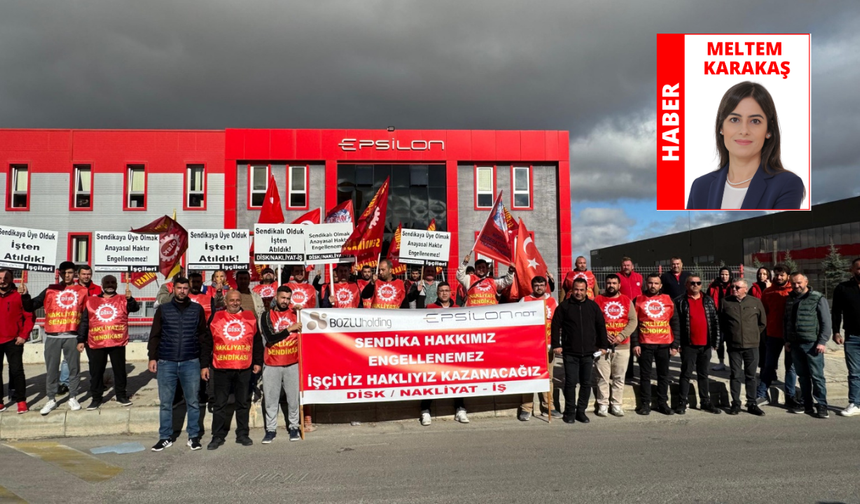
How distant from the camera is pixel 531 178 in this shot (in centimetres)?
2620

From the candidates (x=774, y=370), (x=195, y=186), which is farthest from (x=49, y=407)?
(x=195, y=186)

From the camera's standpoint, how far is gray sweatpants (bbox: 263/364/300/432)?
23.2ft

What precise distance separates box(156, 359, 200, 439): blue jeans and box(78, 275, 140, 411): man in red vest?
5.99 feet

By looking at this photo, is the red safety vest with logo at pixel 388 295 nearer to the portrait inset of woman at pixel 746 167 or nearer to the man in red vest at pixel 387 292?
the man in red vest at pixel 387 292

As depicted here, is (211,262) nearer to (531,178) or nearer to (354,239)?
(354,239)

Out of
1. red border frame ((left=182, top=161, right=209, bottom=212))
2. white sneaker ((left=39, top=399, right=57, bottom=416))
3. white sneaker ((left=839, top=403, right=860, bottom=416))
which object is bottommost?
white sneaker ((left=839, top=403, right=860, bottom=416))

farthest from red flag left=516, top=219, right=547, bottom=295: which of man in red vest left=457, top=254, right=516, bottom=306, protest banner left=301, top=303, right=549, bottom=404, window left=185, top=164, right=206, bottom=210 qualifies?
window left=185, top=164, right=206, bottom=210

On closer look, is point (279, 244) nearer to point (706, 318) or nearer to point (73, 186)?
point (706, 318)

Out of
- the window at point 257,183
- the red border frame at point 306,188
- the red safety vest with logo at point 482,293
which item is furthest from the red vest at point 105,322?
the window at point 257,183

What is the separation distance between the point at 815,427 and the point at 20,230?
12.0m

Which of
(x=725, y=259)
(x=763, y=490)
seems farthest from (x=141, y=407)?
(x=725, y=259)

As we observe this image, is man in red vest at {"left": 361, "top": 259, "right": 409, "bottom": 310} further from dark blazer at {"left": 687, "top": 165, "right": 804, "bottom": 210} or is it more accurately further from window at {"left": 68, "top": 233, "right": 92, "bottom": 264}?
window at {"left": 68, "top": 233, "right": 92, "bottom": 264}

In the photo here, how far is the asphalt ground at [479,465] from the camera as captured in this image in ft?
16.7

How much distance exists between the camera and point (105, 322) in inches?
316
